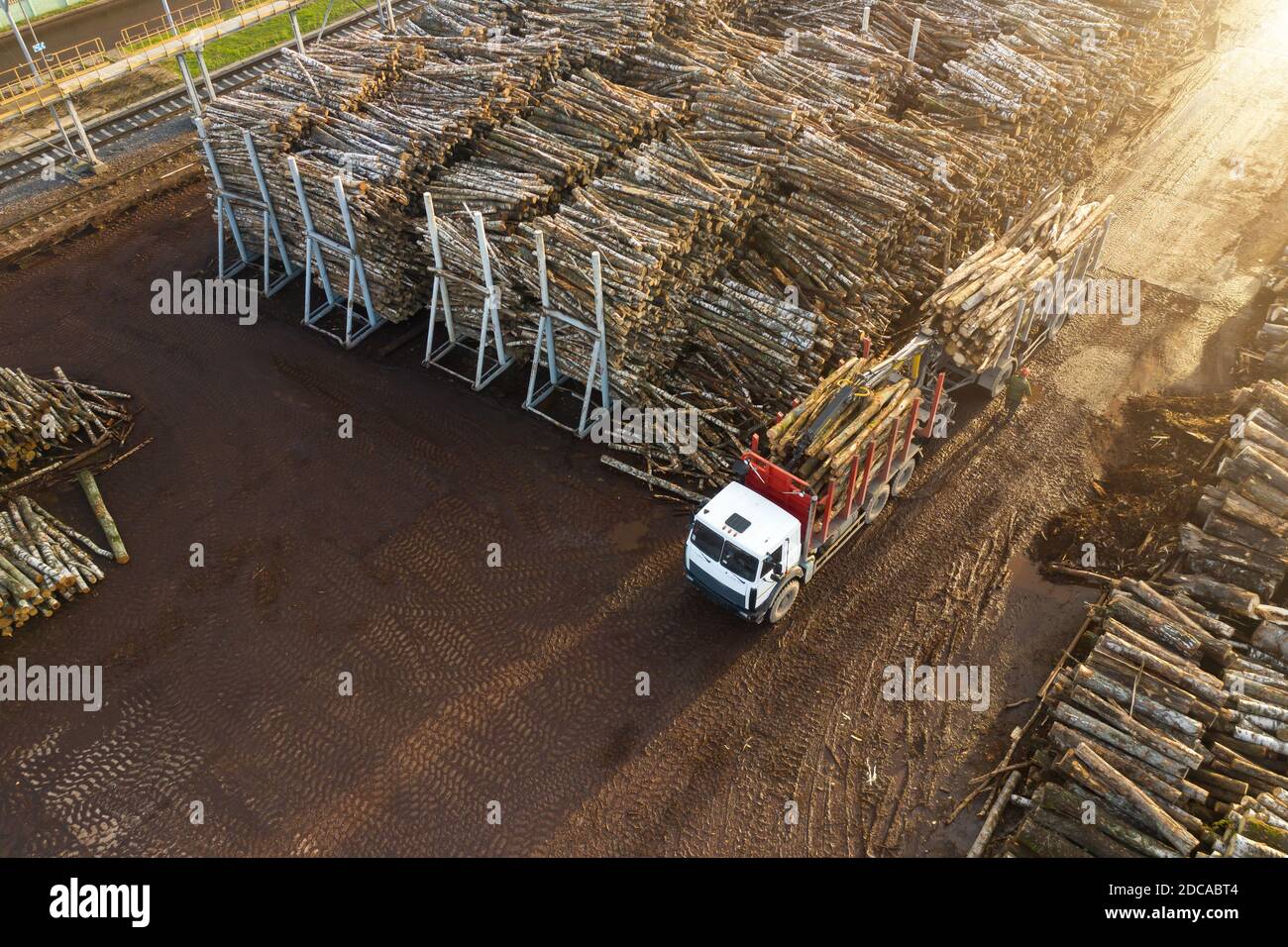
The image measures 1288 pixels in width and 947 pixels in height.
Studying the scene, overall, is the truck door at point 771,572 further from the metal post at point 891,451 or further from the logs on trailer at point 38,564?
the logs on trailer at point 38,564

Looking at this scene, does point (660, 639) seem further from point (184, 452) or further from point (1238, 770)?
point (184, 452)

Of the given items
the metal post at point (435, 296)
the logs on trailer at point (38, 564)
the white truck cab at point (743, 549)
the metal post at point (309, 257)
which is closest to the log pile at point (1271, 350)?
the white truck cab at point (743, 549)

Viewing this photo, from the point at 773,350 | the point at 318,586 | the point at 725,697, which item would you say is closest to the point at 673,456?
Answer: the point at 773,350

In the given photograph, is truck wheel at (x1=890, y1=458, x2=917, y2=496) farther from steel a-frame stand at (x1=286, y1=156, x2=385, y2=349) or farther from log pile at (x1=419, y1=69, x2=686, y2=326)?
steel a-frame stand at (x1=286, y1=156, x2=385, y2=349)

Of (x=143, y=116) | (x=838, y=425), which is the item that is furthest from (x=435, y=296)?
(x=143, y=116)

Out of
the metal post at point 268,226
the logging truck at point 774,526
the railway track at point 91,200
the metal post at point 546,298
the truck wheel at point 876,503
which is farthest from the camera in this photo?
the railway track at point 91,200

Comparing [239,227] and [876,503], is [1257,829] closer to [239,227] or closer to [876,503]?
[876,503]

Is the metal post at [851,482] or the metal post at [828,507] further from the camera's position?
the metal post at [851,482]
